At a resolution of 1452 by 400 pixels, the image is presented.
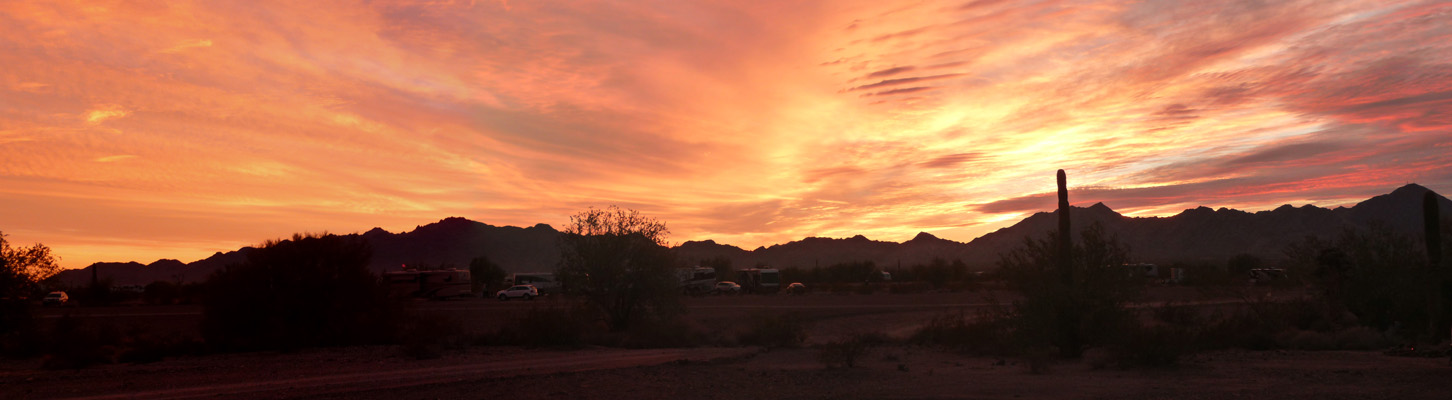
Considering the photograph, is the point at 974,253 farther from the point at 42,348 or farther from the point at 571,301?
the point at 42,348

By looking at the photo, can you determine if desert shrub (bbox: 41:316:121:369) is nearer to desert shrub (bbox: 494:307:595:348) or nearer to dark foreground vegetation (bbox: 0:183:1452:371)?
dark foreground vegetation (bbox: 0:183:1452:371)

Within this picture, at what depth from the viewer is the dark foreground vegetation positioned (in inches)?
866

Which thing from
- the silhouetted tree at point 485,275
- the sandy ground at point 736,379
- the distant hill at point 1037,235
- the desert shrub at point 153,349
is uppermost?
the distant hill at point 1037,235

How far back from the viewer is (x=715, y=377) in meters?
19.1

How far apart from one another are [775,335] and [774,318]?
1.61 meters

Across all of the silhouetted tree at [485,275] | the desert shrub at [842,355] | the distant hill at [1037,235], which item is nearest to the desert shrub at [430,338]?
the desert shrub at [842,355]

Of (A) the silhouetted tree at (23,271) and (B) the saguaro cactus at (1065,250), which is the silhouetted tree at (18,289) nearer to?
(A) the silhouetted tree at (23,271)

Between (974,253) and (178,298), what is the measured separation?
486 feet

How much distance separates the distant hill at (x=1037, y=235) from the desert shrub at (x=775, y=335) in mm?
87771

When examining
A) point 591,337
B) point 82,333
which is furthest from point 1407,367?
point 82,333

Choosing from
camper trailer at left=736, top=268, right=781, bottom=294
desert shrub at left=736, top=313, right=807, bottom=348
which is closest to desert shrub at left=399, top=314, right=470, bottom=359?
desert shrub at left=736, top=313, right=807, bottom=348

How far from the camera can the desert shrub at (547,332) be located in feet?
90.7

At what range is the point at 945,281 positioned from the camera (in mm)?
91188

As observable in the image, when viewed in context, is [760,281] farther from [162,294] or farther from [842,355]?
[842,355]
